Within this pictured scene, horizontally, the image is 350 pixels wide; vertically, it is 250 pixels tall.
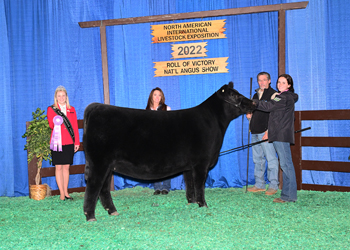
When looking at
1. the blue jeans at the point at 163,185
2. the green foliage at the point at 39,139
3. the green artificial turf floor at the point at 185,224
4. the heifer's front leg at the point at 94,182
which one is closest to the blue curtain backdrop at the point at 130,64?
the blue jeans at the point at 163,185

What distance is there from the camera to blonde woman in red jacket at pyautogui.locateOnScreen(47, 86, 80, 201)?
16.0ft

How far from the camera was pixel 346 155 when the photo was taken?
5.41 metres

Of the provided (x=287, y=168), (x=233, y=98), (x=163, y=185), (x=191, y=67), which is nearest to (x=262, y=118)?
(x=287, y=168)

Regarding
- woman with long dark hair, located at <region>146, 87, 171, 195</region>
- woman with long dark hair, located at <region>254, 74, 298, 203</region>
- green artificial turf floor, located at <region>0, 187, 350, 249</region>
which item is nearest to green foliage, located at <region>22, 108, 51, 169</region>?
green artificial turf floor, located at <region>0, 187, 350, 249</region>

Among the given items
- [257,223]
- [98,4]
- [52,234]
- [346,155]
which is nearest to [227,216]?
[257,223]

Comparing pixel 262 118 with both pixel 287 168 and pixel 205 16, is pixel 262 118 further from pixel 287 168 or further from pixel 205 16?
pixel 205 16

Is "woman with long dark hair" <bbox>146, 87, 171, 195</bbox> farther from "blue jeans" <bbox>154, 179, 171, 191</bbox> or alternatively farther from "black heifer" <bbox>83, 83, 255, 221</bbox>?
"black heifer" <bbox>83, 83, 255, 221</bbox>

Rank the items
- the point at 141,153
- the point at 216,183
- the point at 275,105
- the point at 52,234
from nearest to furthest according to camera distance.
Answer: the point at 52,234, the point at 141,153, the point at 275,105, the point at 216,183

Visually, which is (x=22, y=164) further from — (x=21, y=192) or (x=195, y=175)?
(x=195, y=175)

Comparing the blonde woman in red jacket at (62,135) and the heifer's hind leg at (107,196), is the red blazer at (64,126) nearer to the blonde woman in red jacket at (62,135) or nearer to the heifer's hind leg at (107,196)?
the blonde woman in red jacket at (62,135)

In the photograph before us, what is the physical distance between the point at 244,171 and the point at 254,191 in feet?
1.82

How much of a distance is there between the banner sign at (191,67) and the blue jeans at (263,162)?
1473 millimetres

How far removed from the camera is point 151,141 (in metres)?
3.59

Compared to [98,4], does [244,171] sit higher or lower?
lower
